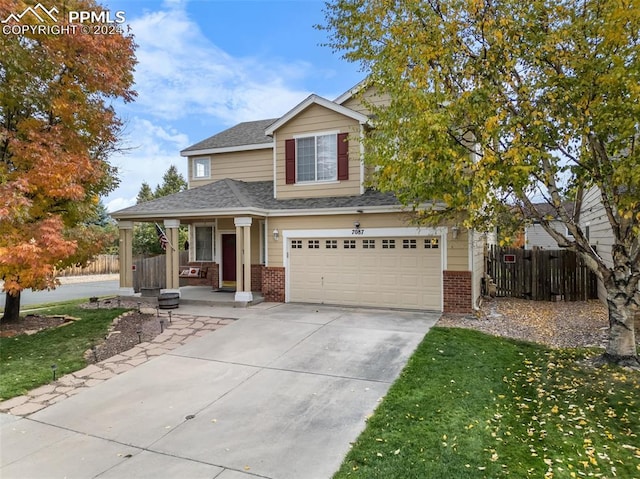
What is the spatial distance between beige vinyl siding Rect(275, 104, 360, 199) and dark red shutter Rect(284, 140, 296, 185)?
0.47 ft

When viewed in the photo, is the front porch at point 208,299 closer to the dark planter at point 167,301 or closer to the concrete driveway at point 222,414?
the dark planter at point 167,301

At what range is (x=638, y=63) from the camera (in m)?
5.08

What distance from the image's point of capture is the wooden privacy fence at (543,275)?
491 inches

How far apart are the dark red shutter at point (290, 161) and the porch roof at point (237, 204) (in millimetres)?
723

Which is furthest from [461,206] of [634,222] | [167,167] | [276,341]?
[167,167]

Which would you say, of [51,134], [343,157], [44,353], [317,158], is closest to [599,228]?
[343,157]

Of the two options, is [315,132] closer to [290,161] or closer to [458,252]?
[290,161]

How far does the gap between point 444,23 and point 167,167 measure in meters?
37.5

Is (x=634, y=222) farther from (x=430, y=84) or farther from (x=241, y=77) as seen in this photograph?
(x=241, y=77)

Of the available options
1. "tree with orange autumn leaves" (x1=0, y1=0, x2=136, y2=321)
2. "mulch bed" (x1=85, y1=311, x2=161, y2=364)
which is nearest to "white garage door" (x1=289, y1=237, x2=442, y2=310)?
"mulch bed" (x1=85, y1=311, x2=161, y2=364)

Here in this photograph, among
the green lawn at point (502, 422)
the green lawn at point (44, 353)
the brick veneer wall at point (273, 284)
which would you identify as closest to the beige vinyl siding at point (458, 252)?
the green lawn at point (502, 422)

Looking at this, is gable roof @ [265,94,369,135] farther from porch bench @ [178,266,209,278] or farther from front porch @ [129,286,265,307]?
porch bench @ [178,266,209,278]

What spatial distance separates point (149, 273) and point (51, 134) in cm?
853

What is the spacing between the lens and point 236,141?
15.2 meters
